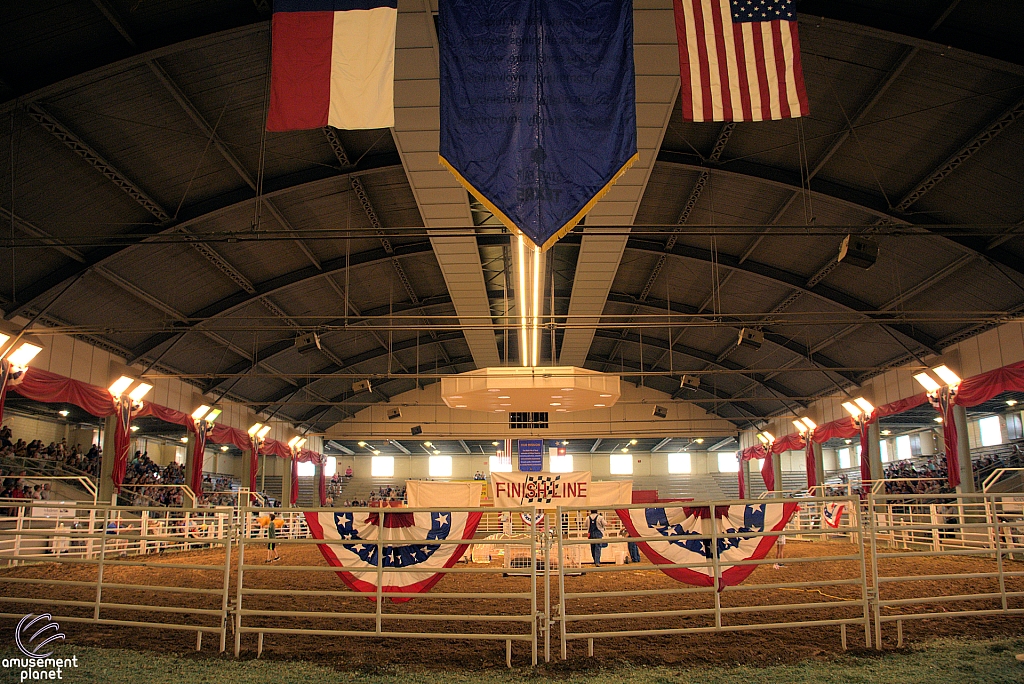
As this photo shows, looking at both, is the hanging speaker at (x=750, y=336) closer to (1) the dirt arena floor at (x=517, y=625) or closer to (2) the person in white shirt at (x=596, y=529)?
(2) the person in white shirt at (x=596, y=529)

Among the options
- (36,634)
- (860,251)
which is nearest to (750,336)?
(860,251)

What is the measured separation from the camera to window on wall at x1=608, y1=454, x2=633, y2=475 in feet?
154

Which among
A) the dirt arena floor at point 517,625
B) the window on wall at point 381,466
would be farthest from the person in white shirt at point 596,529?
the window on wall at point 381,466

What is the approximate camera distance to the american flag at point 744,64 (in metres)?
7.07

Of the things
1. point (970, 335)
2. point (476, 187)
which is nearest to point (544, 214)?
point (476, 187)

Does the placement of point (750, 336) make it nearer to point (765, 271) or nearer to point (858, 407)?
point (765, 271)

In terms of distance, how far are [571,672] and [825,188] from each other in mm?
12904

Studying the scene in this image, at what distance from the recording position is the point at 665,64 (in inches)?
369

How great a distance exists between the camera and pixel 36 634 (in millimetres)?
7090

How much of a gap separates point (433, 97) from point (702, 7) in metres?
4.33

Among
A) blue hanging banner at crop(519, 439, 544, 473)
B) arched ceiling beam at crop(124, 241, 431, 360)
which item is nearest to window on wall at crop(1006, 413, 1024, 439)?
blue hanging banner at crop(519, 439, 544, 473)

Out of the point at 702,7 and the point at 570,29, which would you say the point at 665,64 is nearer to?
the point at 702,7

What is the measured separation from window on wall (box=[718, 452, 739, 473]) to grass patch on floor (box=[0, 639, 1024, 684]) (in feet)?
138

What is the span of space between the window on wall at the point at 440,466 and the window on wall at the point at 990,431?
103ft
